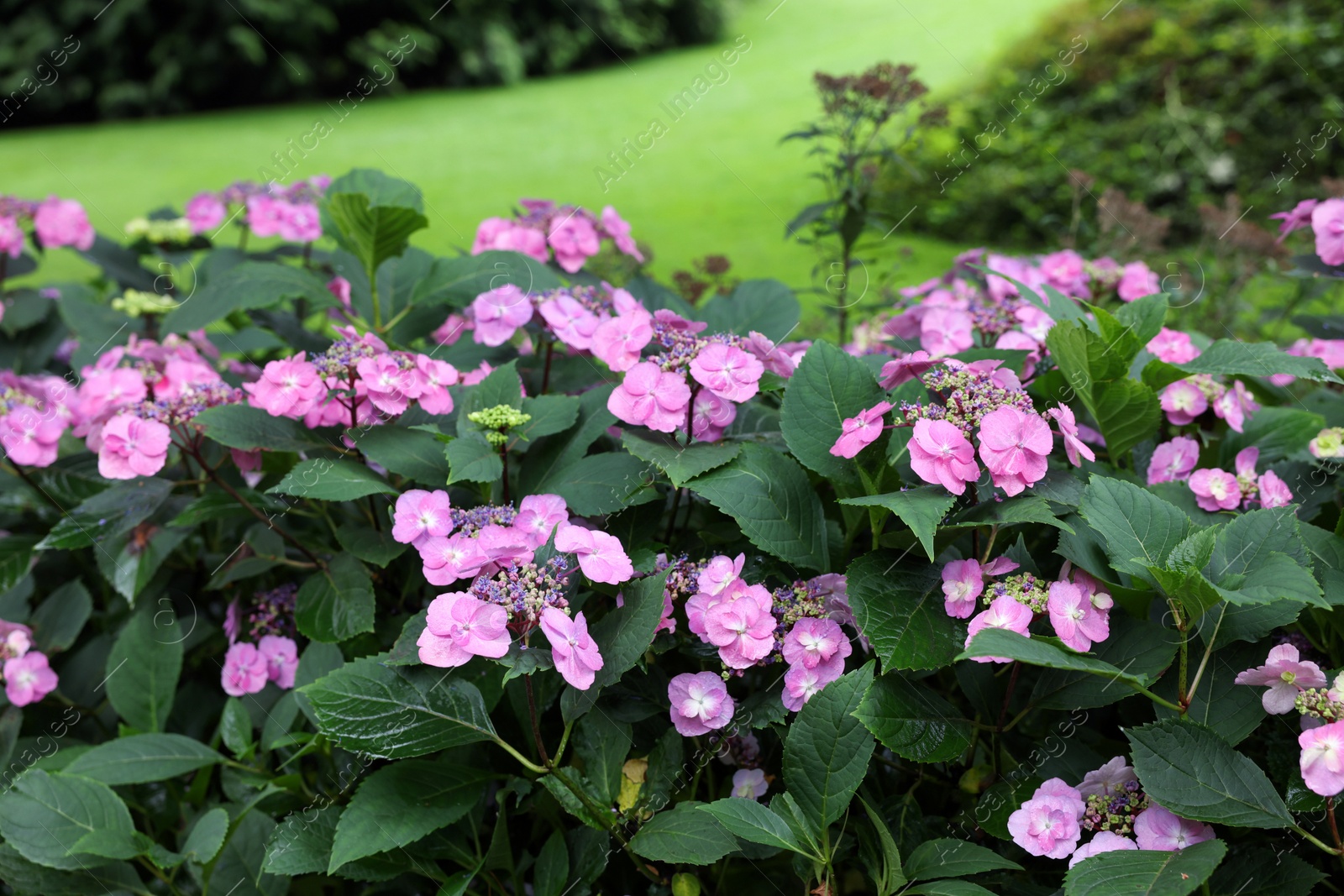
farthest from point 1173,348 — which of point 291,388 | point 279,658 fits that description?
point 279,658

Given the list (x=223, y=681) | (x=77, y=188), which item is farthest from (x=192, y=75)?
(x=223, y=681)

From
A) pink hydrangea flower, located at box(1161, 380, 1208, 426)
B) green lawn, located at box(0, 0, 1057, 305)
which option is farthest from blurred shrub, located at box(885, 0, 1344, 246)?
pink hydrangea flower, located at box(1161, 380, 1208, 426)

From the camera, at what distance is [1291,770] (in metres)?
1.08

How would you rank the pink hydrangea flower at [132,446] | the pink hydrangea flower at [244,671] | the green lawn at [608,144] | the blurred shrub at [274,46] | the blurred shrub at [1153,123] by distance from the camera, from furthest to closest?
the blurred shrub at [274,46] → the green lawn at [608,144] → the blurred shrub at [1153,123] → the pink hydrangea flower at [244,671] → the pink hydrangea flower at [132,446]

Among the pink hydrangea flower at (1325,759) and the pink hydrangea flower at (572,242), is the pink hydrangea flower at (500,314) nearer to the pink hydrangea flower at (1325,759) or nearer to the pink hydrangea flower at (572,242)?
the pink hydrangea flower at (572,242)

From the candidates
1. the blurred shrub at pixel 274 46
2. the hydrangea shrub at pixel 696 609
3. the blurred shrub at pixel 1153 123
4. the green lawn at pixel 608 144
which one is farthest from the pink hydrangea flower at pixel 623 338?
the blurred shrub at pixel 274 46

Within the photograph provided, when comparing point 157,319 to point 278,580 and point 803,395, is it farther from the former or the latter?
point 803,395

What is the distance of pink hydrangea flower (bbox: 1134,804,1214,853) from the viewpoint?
1023 mm

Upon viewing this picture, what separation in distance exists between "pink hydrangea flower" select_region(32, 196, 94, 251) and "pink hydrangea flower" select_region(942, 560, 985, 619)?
7.43 ft

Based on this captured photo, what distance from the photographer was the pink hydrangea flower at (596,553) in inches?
43.0

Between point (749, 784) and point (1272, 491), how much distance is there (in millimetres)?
775

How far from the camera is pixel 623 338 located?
1.32 meters

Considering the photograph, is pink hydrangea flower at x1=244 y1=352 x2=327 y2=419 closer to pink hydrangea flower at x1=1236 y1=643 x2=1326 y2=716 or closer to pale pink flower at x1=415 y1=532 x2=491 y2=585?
pale pink flower at x1=415 y1=532 x2=491 y2=585

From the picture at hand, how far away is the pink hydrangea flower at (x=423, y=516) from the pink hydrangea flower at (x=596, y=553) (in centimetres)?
15
